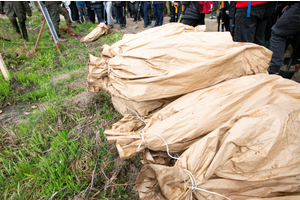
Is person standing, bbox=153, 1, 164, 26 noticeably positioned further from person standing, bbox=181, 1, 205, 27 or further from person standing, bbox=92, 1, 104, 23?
person standing, bbox=181, 1, 205, 27

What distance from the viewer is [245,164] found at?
1124 mm

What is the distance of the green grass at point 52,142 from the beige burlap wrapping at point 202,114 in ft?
1.55

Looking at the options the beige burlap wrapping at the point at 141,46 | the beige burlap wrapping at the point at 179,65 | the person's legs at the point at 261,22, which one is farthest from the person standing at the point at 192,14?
the beige burlap wrapping at the point at 179,65

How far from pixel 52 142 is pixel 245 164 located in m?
1.91

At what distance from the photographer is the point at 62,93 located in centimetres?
294

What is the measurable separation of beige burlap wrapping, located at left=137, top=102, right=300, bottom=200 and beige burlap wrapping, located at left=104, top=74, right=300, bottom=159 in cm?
17

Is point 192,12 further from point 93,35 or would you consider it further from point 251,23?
point 93,35

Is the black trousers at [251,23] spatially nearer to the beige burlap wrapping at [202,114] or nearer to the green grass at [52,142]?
the beige burlap wrapping at [202,114]

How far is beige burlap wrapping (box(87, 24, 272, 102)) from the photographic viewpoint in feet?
5.49

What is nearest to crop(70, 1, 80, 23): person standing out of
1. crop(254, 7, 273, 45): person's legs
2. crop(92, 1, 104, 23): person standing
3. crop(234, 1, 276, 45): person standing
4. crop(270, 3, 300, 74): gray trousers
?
crop(92, 1, 104, 23): person standing

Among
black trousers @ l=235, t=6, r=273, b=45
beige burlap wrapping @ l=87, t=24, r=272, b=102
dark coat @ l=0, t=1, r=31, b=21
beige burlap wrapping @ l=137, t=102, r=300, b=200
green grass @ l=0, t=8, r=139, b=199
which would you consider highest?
dark coat @ l=0, t=1, r=31, b=21

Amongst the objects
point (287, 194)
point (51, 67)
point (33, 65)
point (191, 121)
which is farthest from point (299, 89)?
point (33, 65)

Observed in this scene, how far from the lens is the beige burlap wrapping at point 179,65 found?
167 centimetres

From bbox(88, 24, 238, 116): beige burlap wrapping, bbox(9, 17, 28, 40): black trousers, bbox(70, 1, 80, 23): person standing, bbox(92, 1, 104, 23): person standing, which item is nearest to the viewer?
bbox(88, 24, 238, 116): beige burlap wrapping
